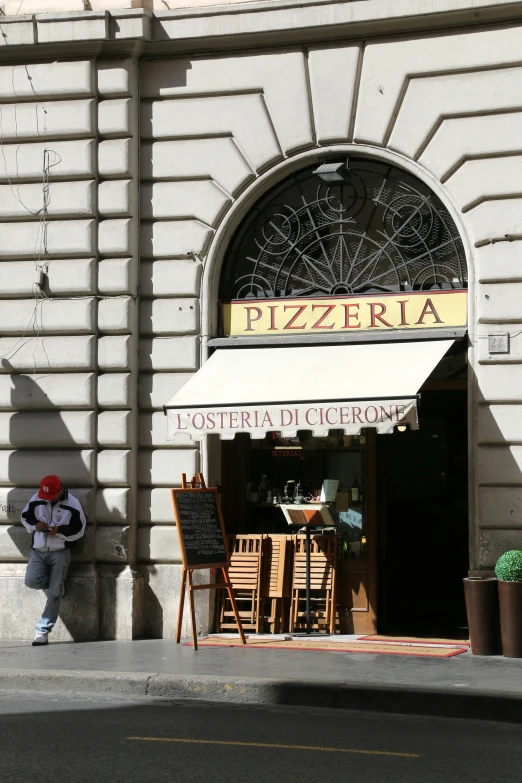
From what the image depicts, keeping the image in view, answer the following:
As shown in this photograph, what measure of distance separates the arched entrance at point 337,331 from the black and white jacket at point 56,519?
1.61 m

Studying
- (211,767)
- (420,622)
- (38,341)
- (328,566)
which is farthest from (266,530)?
(211,767)

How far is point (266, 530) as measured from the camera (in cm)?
1277

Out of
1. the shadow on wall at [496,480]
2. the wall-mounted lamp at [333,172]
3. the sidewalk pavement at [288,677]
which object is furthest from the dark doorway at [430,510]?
the sidewalk pavement at [288,677]

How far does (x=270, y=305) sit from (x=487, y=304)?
2.34m

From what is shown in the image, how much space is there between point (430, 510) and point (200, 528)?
13.6 ft

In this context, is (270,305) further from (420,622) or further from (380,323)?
(420,622)

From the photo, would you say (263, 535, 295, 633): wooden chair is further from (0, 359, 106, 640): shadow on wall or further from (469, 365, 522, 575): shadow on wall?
(469, 365, 522, 575): shadow on wall

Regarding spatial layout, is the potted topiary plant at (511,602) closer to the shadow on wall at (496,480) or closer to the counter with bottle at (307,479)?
the shadow on wall at (496,480)

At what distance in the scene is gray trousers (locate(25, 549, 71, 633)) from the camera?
11.8m

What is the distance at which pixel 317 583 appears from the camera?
12.3m

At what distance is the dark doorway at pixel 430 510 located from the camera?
14.2 m

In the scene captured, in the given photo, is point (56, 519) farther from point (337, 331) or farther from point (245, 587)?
point (337, 331)

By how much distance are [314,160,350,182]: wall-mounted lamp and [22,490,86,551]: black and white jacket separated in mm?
4257

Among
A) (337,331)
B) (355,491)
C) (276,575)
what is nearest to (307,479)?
(355,491)
